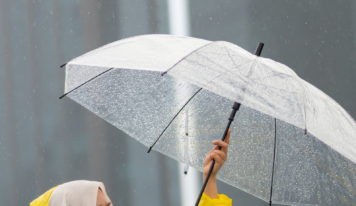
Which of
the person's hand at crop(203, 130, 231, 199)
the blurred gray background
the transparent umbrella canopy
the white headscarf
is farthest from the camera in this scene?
the blurred gray background

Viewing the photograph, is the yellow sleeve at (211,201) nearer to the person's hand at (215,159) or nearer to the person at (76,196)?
the person's hand at (215,159)

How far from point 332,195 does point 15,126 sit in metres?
2.41

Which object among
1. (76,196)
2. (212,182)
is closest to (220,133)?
(212,182)

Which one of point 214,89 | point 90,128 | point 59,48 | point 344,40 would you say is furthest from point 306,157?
point 59,48

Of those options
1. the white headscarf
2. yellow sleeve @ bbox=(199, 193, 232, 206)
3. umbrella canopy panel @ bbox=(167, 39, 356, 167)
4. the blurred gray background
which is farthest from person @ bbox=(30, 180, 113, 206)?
the blurred gray background

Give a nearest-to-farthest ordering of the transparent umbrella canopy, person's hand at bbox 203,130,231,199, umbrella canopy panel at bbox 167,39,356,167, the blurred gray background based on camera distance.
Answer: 1. umbrella canopy panel at bbox 167,39,356,167
2. the transparent umbrella canopy
3. person's hand at bbox 203,130,231,199
4. the blurred gray background

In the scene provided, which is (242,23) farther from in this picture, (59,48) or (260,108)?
(260,108)

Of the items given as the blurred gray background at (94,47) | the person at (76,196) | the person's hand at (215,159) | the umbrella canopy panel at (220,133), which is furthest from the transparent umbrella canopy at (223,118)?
the blurred gray background at (94,47)

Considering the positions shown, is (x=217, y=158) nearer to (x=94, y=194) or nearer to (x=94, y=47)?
(x=94, y=194)

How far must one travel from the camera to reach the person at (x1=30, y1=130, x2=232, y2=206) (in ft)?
4.64

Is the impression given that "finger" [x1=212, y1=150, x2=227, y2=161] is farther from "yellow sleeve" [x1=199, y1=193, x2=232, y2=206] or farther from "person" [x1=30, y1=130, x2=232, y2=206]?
"yellow sleeve" [x1=199, y1=193, x2=232, y2=206]

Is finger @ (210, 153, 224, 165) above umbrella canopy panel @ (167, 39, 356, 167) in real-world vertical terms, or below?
below

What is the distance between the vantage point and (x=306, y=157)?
1.51 meters

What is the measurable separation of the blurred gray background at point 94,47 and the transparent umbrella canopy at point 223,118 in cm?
93
